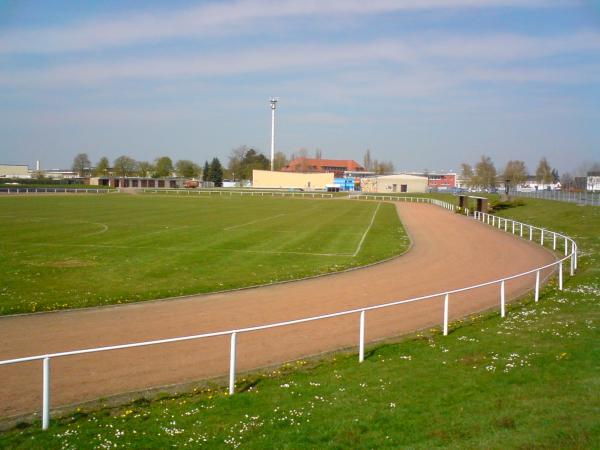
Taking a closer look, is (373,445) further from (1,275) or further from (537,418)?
(1,275)

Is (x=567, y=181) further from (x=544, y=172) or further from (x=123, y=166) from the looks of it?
(x=123, y=166)

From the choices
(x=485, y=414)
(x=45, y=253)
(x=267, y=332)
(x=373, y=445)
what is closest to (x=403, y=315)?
(x=267, y=332)

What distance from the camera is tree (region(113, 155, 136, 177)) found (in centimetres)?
18075

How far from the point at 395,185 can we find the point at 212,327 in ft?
437

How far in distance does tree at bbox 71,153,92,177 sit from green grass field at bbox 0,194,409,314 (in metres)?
150

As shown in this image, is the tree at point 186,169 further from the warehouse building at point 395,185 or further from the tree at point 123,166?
the warehouse building at point 395,185

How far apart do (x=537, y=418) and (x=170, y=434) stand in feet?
14.5

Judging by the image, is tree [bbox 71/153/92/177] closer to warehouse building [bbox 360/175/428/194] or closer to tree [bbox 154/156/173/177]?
tree [bbox 154/156/173/177]

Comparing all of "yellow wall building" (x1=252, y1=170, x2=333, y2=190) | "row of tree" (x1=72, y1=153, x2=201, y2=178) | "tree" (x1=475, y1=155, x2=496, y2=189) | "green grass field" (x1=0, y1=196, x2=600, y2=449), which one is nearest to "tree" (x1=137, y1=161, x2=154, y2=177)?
"row of tree" (x1=72, y1=153, x2=201, y2=178)

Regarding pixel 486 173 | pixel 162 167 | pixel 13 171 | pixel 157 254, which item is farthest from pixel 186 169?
pixel 157 254

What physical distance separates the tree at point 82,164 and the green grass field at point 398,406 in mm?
191134

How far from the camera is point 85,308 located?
1645 cm

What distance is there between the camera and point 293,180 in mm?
149750

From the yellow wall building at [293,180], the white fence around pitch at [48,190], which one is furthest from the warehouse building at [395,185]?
the white fence around pitch at [48,190]
